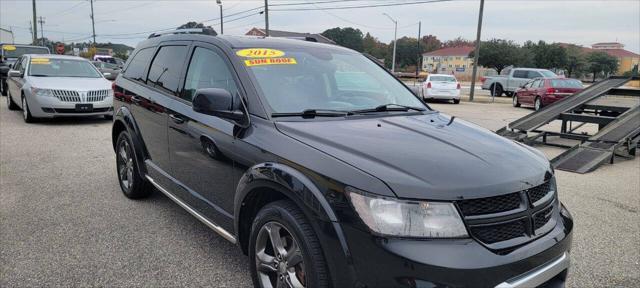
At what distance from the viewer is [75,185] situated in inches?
223

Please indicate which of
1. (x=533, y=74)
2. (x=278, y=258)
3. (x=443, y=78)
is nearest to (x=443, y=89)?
(x=443, y=78)

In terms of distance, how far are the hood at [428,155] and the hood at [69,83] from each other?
9.45 m

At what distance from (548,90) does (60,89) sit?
17.0 m

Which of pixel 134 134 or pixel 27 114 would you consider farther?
pixel 27 114

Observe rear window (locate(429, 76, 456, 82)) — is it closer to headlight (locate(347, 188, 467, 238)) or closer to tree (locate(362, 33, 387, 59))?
headlight (locate(347, 188, 467, 238))

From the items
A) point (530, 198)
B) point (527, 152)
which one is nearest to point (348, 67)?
point (527, 152)

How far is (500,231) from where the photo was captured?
2178 millimetres

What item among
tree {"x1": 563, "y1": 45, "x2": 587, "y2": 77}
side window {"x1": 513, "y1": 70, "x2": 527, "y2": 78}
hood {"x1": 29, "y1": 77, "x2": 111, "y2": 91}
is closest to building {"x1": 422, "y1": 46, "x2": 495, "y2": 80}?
tree {"x1": 563, "y1": 45, "x2": 587, "y2": 77}

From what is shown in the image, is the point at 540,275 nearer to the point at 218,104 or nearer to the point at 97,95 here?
the point at 218,104

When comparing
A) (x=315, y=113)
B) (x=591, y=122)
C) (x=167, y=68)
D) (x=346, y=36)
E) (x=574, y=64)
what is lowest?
(x=591, y=122)

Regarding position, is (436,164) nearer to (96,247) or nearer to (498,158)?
(498,158)

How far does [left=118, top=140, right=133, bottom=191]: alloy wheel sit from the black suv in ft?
3.35

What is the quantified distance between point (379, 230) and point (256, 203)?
102 centimetres

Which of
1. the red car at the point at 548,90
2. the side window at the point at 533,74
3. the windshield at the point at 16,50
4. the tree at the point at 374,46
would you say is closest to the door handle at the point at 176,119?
the red car at the point at 548,90
